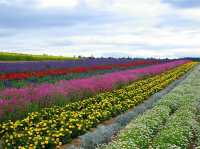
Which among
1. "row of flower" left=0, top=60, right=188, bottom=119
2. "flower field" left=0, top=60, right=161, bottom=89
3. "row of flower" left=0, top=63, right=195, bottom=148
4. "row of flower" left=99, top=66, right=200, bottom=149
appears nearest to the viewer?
"row of flower" left=99, top=66, right=200, bottom=149

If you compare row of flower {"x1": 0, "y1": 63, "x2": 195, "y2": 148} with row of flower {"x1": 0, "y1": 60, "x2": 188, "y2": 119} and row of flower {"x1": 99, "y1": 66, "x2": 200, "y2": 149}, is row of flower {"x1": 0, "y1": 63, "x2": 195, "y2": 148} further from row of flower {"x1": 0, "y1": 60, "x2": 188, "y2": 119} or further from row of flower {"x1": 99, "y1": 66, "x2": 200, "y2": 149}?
row of flower {"x1": 99, "y1": 66, "x2": 200, "y2": 149}

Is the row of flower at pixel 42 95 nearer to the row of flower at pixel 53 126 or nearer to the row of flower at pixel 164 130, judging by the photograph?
the row of flower at pixel 53 126

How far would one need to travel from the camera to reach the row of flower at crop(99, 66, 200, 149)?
34.4 feet

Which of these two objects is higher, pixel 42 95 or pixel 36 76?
pixel 42 95

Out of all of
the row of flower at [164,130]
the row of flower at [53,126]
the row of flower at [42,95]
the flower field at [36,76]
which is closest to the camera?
the row of flower at [164,130]

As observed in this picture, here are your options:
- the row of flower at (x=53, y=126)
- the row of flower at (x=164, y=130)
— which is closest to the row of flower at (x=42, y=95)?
the row of flower at (x=53, y=126)

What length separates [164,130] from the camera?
1176 centimetres

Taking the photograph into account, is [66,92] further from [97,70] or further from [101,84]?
[97,70]

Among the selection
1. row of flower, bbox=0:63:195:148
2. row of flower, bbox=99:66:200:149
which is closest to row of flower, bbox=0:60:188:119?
row of flower, bbox=0:63:195:148

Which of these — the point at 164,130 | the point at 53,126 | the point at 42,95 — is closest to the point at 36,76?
the point at 42,95

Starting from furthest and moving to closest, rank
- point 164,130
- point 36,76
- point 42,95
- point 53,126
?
point 36,76
point 42,95
point 53,126
point 164,130

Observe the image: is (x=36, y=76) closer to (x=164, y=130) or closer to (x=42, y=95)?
(x=42, y=95)

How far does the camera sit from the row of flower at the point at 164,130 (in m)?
10.5

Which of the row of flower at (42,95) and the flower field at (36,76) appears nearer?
the row of flower at (42,95)
